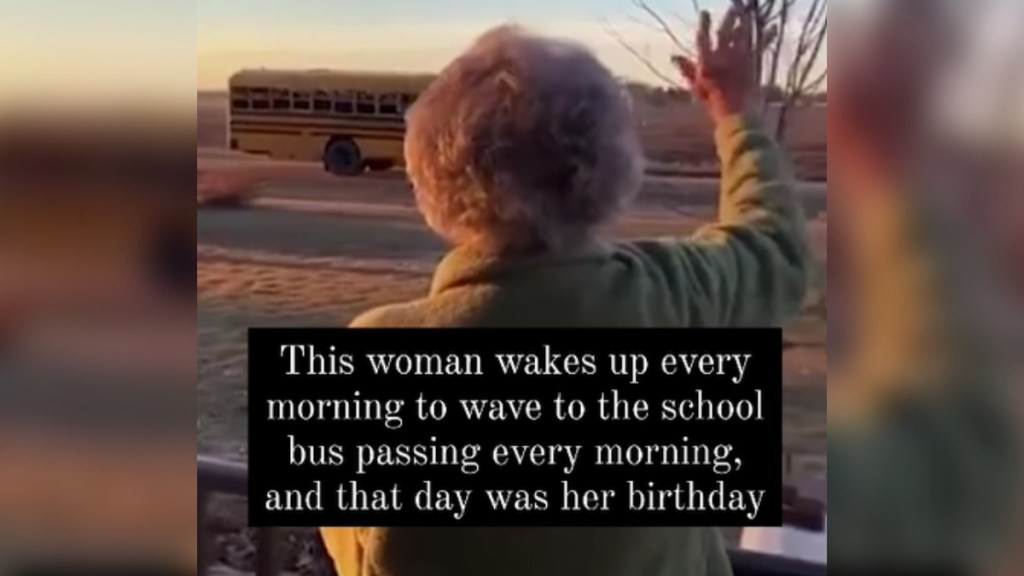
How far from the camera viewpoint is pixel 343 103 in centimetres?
118

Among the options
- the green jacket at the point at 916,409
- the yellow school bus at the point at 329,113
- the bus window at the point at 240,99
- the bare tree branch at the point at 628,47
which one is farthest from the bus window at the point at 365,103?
the green jacket at the point at 916,409

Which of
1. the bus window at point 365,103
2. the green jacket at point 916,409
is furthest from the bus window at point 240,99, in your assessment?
the green jacket at point 916,409

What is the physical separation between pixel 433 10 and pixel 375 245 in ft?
0.76

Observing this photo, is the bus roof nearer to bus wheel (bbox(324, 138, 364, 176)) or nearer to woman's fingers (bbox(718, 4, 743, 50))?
bus wheel (bbox(324, 138, 364, 176))

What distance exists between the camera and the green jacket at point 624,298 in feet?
3.76

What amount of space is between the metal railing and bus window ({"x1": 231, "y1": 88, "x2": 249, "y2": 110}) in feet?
1.14

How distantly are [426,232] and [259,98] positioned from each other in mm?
208

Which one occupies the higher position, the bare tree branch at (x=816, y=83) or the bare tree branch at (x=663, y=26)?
the bare tree branch at (x=663, y=26)

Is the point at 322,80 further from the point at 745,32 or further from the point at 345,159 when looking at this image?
the point at 745,32

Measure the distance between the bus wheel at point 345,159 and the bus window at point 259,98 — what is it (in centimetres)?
8

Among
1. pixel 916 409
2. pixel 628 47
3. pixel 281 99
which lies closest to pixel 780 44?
pixel 628 47

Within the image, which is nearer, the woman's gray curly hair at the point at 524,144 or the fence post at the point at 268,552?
the woman's gray curly hair at the point at 524,144

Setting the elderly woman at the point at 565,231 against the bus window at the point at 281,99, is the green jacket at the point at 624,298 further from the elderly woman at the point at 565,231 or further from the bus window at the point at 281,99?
the bus window at the point at 281,99

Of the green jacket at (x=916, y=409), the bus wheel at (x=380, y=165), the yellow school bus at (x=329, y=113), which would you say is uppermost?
the yellow school bus at (x=329, y=113)
